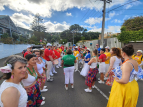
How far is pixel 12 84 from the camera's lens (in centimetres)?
114

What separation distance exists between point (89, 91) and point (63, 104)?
1281mm

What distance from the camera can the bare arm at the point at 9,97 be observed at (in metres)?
0.99

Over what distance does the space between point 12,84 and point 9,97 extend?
183mm

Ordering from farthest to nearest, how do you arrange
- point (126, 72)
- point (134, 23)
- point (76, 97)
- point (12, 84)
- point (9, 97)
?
point (134, 23), point (76, 97), point (126, 72), point (12, 84), point (9, 97)

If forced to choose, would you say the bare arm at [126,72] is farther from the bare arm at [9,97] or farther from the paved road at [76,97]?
the bare arm at [9,97]

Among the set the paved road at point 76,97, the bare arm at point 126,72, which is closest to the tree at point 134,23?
the paved road at point 76,97

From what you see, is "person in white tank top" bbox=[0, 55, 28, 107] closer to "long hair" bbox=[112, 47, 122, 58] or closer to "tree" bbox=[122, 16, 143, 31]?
"long hair" bbox=[112, 47, 122, 58]

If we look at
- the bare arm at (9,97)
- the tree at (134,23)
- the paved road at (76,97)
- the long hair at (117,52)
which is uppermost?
the tree at (134,23)

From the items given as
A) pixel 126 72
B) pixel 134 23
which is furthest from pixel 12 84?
pixel 134 23

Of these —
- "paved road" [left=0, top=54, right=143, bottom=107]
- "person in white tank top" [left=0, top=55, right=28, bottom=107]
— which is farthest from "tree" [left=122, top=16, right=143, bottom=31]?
"person in white tank top" [left=0, top=55, right=28, bottom=107]

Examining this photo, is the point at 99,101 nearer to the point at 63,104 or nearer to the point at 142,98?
the point at 63,104

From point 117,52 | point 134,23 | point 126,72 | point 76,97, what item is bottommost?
point 76,97

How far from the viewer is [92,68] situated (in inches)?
134

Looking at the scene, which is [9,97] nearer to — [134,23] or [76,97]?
[76,97]
